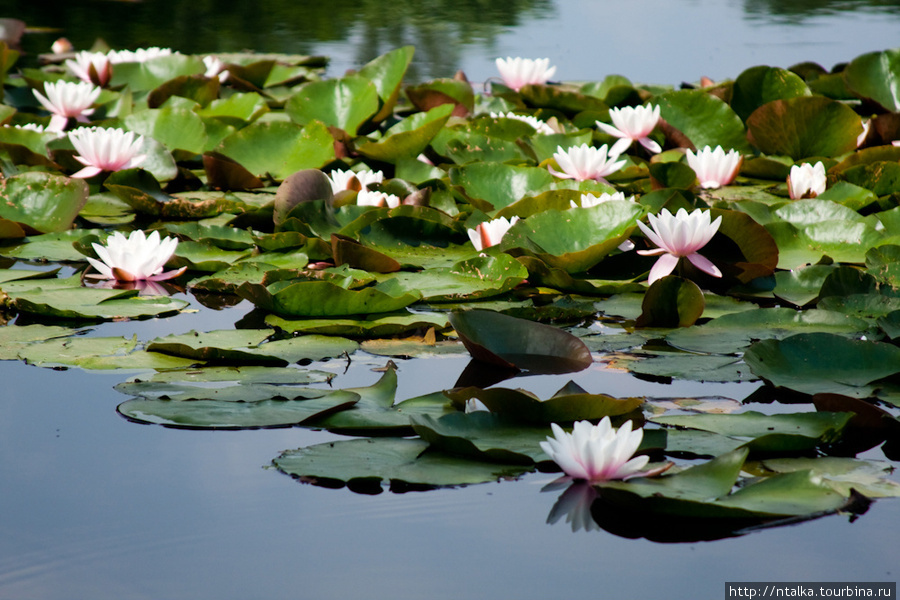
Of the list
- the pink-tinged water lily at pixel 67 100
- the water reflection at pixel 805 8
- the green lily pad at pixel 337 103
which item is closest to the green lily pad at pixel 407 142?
the green lily pad at pixel 337 103

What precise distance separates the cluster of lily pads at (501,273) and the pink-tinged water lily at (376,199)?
15 mm

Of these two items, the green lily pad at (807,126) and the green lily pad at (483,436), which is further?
the green lily pad at (807,126)

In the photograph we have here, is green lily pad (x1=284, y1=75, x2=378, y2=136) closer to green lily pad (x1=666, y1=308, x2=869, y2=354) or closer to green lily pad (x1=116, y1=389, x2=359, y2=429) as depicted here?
green lily pad (x1=666, y1=308, x2=869, y2=354)

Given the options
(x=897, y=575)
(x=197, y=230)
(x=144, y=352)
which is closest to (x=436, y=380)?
(x=144, y=352)

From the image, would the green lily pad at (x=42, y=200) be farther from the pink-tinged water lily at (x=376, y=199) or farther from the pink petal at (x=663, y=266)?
the pink petal at (x=663, y=266)

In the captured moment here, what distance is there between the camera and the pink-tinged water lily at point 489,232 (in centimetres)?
233

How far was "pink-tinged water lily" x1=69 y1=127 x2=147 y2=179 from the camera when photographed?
2.88m

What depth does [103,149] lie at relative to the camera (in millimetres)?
2904

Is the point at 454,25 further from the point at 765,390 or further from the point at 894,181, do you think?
the point at 765,390

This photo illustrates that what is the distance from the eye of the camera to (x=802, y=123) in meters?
3.27

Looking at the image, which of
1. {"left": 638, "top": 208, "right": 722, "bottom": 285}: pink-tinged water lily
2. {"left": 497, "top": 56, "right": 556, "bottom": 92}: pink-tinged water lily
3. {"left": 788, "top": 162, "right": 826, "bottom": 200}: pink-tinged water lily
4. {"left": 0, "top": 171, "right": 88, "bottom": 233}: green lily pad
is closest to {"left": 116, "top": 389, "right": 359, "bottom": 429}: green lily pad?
{"left": 638, "top": 208, "right": 722, "bottom": 285}: pink-tinged water lily

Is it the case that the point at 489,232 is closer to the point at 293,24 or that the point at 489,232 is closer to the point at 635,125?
the point at 635,125

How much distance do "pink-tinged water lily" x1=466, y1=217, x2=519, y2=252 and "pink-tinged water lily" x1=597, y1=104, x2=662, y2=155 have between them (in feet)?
3.19

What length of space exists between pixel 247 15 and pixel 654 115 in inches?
234
